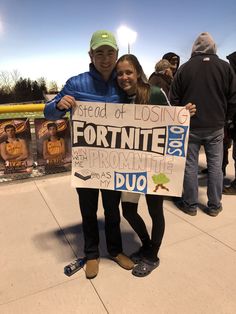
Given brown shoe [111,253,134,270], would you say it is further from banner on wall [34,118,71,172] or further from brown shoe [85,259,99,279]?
banner on wall [34,118,71,172]

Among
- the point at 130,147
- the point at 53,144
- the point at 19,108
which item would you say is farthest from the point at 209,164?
the point at 19,108

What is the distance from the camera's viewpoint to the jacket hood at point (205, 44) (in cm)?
324

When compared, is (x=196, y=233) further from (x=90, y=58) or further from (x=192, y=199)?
(x=90, y=58)

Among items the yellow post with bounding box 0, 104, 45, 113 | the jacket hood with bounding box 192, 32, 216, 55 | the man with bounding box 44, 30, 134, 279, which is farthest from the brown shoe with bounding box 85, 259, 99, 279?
the yellow post with bounding box 0, 104, 45, 113

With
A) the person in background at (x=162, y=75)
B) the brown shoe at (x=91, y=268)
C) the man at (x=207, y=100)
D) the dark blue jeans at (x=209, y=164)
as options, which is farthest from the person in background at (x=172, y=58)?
the brown shoe at (x=91, y=268)

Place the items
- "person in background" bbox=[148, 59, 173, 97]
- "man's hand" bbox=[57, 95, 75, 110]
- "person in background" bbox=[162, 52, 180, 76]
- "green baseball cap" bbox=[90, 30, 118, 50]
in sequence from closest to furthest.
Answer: "green baseball cap" bbox=[90, 30, 118, 50]
"man's hand" bbox=[57, 95, 75, 110]
"person in background" bbox=[148, 59, 173, 97]
"person in background" bbox=[162, 52, 180, 76]

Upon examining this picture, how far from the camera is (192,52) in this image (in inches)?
133

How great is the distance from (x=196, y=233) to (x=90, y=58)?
2.04 metres

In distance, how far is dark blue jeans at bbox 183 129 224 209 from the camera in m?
3.38

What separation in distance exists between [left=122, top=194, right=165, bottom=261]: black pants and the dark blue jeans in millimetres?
1147

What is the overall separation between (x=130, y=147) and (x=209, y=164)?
1.55 metres

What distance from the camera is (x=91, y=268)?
245cm

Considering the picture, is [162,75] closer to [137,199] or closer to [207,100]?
[207,100]

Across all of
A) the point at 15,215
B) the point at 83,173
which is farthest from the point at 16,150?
the point at 83,173
